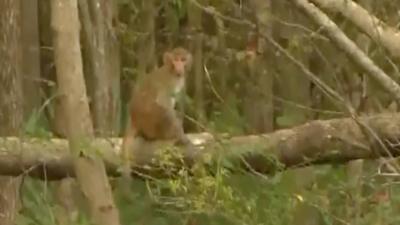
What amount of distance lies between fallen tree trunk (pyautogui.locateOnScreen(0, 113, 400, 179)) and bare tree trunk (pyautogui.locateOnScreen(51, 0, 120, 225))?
0.41 ft

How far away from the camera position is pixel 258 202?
6031 millimetres

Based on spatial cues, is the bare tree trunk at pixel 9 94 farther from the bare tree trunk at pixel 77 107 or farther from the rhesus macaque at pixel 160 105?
the bare tree trunk at pixel 77 107

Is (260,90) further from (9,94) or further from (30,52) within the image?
(9,94)

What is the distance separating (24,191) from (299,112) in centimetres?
179

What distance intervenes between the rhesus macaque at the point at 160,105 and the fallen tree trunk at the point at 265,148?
132 mm

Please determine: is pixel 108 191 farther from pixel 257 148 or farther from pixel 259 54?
pixel 259 54

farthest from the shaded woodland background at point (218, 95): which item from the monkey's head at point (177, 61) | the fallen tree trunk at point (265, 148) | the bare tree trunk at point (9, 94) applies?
the monkey's head at point (177, 61)

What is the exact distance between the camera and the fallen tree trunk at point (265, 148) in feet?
15.7

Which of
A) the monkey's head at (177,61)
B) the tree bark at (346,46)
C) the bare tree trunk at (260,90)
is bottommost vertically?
the bare tree trunk at (260,90)

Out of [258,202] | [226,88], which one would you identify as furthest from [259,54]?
[258,202]

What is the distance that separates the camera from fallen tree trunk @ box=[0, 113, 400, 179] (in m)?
4.80

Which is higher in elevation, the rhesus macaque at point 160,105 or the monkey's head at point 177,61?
the monkey's head at point 177,61

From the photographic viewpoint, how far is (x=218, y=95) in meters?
5.55

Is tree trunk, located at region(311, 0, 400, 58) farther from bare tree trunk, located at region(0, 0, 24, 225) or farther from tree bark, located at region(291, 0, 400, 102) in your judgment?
bare tree trunk, located at region(0, 0, 24, 225)
